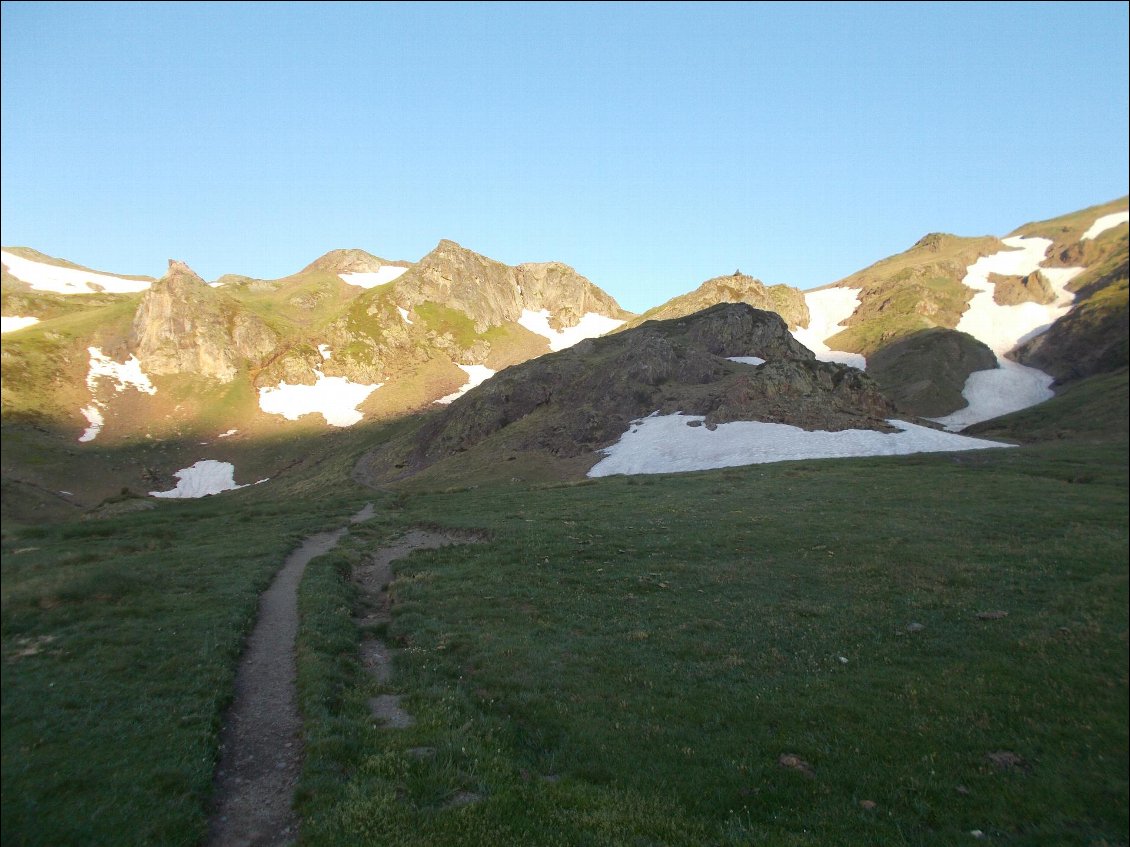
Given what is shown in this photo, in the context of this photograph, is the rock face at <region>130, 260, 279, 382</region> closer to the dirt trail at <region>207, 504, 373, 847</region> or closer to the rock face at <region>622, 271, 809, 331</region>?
the rock face at <region>622, 271, 809, 331</region>

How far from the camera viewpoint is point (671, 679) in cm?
1475

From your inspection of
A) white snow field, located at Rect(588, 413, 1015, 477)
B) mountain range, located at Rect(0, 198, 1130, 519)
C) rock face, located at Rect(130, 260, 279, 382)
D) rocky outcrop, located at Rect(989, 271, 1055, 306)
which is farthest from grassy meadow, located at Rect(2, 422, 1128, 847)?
rocky outcrop, located at Rect(989, 271, 1055, 306)

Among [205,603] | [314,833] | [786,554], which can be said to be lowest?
[786,554]

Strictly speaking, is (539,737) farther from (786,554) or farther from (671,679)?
(786,554)

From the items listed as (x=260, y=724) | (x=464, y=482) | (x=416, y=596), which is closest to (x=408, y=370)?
(x=464, y=482)

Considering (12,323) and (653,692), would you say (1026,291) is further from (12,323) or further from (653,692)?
(12,323)

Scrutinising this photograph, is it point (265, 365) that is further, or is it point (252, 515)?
point (265, 365)

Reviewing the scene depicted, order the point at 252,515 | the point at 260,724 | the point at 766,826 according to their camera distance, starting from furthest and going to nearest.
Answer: the point at 252,515 → the point at 260,724 → the point at 766,826

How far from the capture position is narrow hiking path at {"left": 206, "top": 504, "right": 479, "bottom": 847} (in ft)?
27.7

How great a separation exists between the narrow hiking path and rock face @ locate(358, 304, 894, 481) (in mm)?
54077

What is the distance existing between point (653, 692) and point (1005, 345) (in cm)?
19370

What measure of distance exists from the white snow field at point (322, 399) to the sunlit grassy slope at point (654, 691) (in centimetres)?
12992

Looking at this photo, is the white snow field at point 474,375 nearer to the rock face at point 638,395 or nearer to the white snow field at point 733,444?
the rock face at point 638,395

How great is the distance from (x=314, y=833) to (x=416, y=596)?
1514 centimetres
